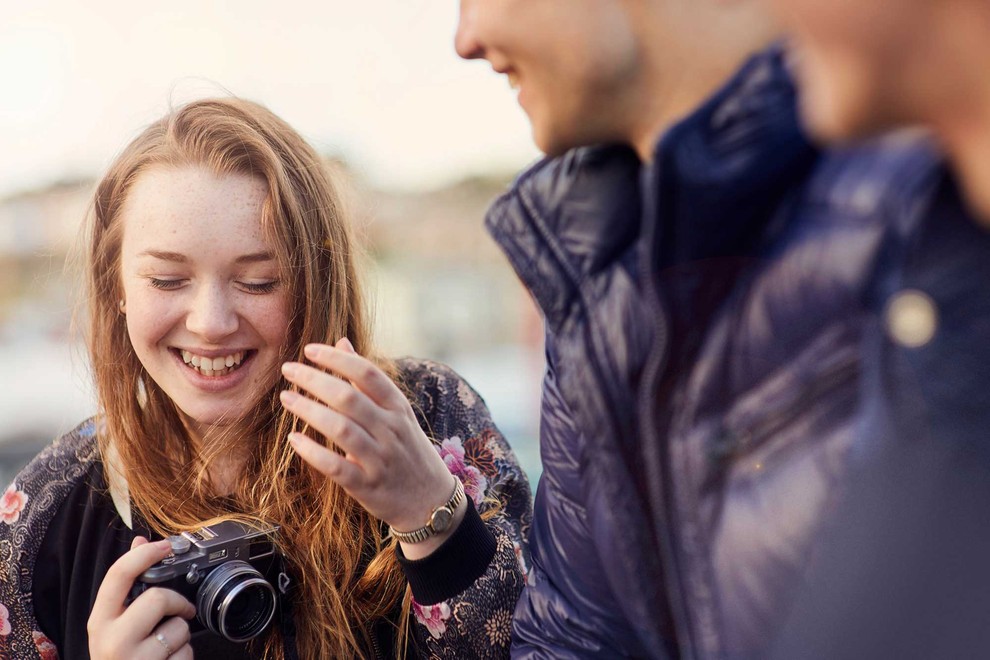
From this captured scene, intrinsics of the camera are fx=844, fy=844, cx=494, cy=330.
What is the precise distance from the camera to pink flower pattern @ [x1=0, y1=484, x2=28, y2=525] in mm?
1398

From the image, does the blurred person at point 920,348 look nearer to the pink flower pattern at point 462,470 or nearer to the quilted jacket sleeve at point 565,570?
the quilted jacket sleeve at point 565,570

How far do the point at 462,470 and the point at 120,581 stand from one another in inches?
20.6

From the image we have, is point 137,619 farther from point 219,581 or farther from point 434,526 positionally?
point 434,526

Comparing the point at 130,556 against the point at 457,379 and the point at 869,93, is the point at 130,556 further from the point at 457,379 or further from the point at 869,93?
the point at 869,93

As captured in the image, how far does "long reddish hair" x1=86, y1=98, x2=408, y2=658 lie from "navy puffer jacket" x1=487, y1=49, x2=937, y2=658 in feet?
1.74

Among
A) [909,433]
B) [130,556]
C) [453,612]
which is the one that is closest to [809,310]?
[909,433]

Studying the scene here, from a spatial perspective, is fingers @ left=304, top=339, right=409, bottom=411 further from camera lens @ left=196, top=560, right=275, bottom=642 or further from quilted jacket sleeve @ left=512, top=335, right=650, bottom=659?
camera lens @ left=196, top=560, right=275, bottom=642

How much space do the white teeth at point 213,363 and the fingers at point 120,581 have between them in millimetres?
286

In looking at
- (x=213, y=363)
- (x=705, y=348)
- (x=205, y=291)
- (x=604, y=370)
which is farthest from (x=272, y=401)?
(x=705, y=348)

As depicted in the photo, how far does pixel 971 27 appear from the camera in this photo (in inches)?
16.0

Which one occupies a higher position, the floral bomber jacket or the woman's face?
the woman's face

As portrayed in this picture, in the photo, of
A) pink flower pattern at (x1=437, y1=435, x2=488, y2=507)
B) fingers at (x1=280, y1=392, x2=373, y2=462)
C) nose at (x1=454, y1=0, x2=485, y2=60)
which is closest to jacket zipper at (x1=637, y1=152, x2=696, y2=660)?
nose at (x1=454, y1=0, x2=485, y2=60)

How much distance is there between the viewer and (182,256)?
4.06 ft

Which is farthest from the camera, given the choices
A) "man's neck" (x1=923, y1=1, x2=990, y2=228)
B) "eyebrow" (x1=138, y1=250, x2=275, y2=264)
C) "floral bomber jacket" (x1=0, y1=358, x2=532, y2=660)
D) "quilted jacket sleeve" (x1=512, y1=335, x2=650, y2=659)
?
"eyebrow" (x1=138, y1=250, x2=275, y2=264)
